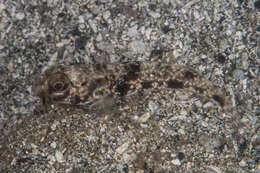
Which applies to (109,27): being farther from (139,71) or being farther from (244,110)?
(244,110)

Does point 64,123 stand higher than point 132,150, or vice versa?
point 64,123

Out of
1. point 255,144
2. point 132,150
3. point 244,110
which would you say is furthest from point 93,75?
point 255,144

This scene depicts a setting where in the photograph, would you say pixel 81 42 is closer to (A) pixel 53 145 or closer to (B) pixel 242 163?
(A) pixel 53 145

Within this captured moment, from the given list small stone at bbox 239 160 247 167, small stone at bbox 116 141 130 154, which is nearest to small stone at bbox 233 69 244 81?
small stone at bbox 239 160 247 167

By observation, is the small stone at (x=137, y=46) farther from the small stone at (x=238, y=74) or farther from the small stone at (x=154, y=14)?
the small stone at (x=238, y=74)

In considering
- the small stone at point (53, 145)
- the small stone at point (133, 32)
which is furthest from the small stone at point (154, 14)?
the small stone at point (53, 145)

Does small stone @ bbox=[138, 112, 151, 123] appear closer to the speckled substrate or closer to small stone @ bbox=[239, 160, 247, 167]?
the speckled substrate

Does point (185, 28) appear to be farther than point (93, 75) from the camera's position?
Yes
